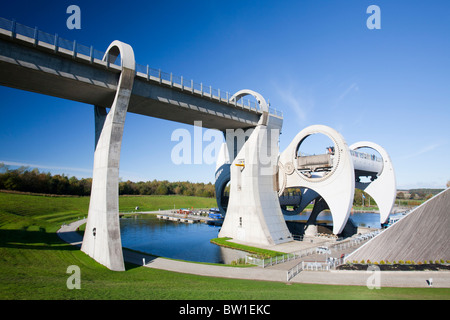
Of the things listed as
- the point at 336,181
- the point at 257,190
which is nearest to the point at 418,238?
the point at 336,181

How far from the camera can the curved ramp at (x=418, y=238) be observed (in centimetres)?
1678

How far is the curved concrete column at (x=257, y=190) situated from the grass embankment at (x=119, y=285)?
47.9ft

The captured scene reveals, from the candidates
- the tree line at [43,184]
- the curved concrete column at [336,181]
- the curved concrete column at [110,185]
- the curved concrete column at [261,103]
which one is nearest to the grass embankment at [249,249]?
the curved concrete column at [336,181]

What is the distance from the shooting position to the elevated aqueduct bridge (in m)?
17.8

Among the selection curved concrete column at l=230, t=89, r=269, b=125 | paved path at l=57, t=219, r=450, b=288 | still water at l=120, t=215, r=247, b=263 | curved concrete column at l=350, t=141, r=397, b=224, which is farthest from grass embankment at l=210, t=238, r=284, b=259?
curved concrete column at l=350, t=141, r=397, b=224

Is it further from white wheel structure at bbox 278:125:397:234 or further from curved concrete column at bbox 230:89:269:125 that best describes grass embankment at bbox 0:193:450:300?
curved concrete column at bbox 230:89:269:125

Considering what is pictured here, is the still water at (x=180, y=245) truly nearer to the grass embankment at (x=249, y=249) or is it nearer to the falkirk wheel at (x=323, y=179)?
the grass embankment at (x=249, y=249)

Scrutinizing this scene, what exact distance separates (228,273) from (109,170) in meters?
11.7

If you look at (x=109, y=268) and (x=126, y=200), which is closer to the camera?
(x=109, y=268)

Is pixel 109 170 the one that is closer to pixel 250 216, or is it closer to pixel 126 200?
pixel 250 216

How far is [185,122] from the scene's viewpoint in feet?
96.8
